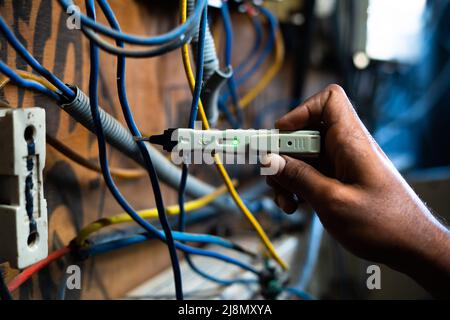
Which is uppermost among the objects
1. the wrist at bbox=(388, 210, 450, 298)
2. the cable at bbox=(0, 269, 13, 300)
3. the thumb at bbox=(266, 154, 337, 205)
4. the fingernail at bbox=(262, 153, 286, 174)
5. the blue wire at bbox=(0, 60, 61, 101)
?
the blue wire at bbox=(0, 60, 61, 101)

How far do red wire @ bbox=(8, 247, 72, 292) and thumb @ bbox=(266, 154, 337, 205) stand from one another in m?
0.33

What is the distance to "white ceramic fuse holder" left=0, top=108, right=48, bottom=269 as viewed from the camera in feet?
1.17

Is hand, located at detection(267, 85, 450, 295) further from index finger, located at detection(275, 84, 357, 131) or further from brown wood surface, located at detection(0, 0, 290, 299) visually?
brown wood surface, located at detection(0, 0, 290, 299)

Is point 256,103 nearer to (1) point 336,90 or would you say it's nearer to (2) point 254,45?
(2) point 254,45

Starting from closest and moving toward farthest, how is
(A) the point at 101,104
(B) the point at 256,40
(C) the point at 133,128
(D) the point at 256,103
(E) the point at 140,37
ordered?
(E) the point at 140,37 → (C) the point at 133,128 → (A) the point at 101,104 → (B) the point at 256,40 → (D) the point at 256,103

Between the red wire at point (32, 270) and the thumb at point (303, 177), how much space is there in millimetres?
332

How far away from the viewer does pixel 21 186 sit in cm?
37

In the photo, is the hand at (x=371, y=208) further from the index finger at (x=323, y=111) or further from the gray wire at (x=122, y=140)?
the gray wire at (x=122, y=140)

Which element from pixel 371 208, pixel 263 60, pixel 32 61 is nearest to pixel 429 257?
pixel 371 208

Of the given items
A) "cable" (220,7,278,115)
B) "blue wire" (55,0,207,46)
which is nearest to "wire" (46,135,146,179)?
"blue wire" (55,0,207,46)

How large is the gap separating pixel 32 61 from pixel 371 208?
0.40 meters

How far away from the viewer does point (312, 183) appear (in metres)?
0.41

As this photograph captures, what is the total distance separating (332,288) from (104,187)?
825 millimetres

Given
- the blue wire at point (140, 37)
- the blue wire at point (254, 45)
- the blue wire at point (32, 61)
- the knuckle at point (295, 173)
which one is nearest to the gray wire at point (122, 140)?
the blue wire at point (32, 61)
